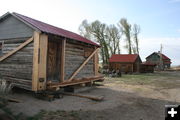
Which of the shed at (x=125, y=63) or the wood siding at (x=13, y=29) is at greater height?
the wood siding at (x=13, y=29)

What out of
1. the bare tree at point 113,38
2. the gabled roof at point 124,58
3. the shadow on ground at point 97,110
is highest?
the bare tree at point 113,38

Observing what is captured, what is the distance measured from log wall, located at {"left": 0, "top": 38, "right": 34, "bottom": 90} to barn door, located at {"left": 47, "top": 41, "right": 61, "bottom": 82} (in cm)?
184

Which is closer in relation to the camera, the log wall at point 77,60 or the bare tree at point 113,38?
the log wall at point 77,60

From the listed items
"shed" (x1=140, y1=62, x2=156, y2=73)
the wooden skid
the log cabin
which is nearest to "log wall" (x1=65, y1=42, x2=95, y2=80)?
the log cabin

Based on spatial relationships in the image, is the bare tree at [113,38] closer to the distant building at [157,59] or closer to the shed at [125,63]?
the shed at [125,63]

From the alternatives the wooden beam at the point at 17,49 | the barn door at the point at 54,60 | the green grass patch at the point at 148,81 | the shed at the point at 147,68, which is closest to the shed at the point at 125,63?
the shed at the point at 147,68

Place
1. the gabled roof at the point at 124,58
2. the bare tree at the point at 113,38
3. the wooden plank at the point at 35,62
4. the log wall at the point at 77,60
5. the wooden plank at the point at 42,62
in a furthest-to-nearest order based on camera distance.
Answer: the bare tree at the point at 113,38
the gabled roof at the point at 124,58
the log wall at the point at 77,60
the wooden plank at the point at 42,62
the wooden plank at the point at 35,62

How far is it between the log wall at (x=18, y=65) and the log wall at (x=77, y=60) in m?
2.15

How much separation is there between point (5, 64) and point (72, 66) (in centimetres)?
384

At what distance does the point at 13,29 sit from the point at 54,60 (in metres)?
2.99

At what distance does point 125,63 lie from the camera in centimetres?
2830

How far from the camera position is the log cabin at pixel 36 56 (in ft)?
22.5

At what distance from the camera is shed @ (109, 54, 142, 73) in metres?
27.8

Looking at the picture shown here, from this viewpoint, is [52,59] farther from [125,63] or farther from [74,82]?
[125,63]
